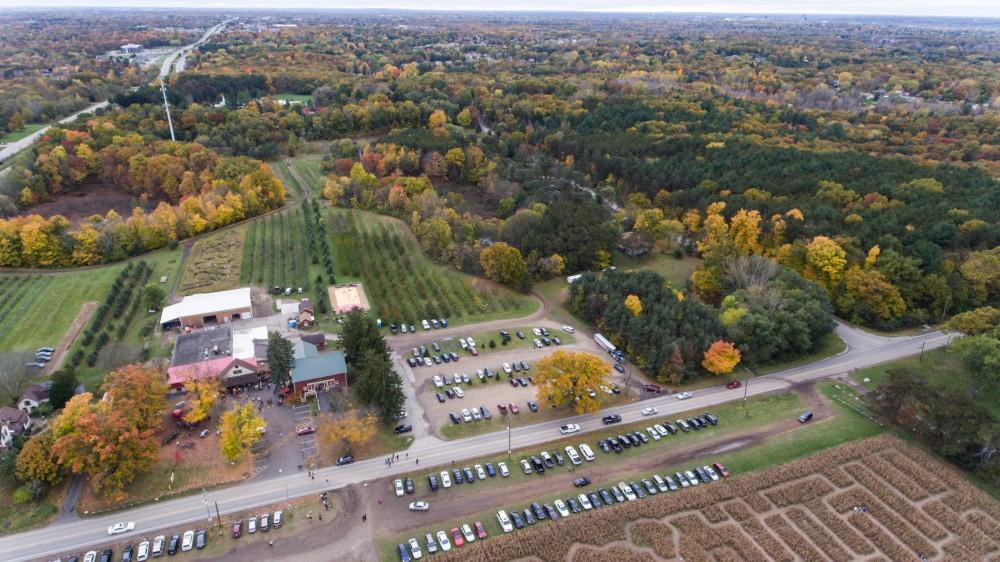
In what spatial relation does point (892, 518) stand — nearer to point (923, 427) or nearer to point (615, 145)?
point (923, 427)

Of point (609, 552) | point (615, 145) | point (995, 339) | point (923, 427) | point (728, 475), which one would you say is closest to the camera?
point (609, 552)

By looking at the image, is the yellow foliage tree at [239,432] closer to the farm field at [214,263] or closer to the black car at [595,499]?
the black car at [595,499]

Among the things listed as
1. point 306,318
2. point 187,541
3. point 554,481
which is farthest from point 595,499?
point 306,318

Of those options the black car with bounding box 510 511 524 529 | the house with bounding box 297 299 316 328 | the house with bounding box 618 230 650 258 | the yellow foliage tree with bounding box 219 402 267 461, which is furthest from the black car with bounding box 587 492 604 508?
the house with bounding box 618 230 650 258

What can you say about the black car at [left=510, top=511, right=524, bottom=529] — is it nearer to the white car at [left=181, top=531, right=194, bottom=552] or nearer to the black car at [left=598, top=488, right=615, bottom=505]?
the black car at [left=598, top=488, right=615, bottom=505]

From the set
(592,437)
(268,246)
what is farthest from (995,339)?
(268,246)

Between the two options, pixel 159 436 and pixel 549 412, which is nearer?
pixel 159 436

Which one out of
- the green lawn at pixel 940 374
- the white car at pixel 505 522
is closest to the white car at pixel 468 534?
the white car at pixel 505 522
